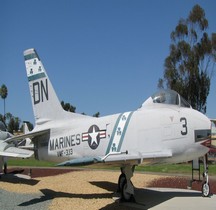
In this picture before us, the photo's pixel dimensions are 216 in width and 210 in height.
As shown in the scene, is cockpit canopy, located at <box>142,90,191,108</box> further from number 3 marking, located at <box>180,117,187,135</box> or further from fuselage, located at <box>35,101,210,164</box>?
number 3 marking, located at <box>180,117,187,135</box>

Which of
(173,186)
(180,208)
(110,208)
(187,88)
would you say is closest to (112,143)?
(110,208)

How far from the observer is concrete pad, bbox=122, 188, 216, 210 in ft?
30.6

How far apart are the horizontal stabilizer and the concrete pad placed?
616cm

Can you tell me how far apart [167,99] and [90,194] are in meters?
4.54

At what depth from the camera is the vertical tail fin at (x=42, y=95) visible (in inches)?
496

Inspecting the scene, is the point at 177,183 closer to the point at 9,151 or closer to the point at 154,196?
the point at 154,196

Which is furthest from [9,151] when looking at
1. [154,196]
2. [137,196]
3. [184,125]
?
[184,125]

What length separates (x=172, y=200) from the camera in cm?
1020

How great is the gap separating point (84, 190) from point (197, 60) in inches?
1071

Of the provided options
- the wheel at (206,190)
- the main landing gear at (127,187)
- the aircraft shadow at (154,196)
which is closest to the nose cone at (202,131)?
the wheel at (206,190)

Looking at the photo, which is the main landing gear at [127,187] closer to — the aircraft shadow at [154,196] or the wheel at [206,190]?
the aircraft shadow at [154,196]

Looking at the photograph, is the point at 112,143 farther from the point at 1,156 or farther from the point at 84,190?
the point at 1,156

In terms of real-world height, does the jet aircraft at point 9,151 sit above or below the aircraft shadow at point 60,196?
above

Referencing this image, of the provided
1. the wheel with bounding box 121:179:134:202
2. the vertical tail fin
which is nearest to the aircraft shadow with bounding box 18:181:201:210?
the wheel with bounding box 121:179:134:202
